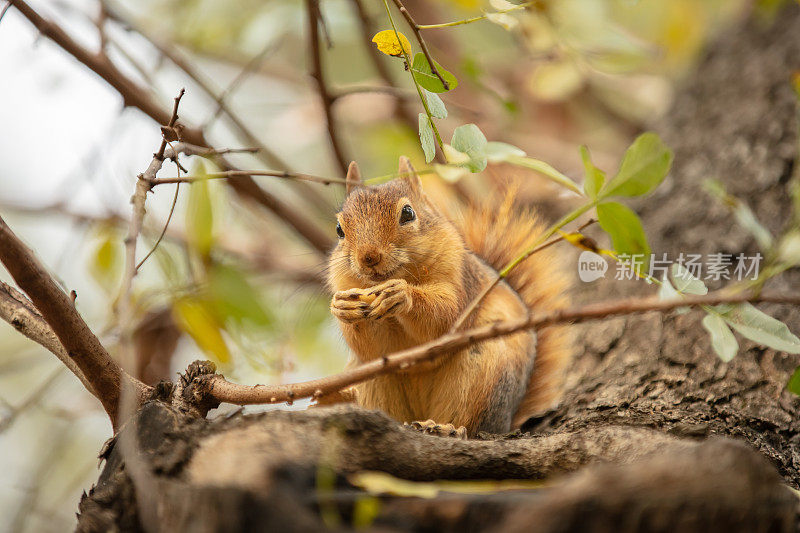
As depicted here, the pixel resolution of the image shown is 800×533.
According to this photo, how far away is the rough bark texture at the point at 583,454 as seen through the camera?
93cm

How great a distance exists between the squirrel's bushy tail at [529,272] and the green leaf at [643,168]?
39.8 inches

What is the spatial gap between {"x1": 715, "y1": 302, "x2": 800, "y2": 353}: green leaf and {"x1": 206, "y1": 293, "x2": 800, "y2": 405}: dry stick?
0.24 ft

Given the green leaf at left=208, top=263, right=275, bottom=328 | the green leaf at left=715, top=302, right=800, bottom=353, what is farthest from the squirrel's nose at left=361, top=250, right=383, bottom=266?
the green leaf at left=715, top=302, right=800, bottom=353

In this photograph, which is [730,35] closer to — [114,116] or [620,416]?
[620,416]

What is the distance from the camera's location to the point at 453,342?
1.27 m

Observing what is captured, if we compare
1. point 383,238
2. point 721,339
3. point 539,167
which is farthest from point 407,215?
point 721,339

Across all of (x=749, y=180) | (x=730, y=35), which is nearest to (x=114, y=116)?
(x=749, y=180)

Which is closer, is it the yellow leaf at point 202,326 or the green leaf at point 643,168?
the green leaf at point 643,168

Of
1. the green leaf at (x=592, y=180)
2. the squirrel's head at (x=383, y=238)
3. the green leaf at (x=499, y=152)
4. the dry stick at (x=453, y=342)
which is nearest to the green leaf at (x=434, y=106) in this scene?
the green leaf at (x=499, y=152)

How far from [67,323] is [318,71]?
4.26ft

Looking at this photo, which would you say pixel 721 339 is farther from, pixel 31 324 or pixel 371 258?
pixel 31 324

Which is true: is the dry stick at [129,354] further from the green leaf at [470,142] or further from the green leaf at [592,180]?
the green leaf at [592,180]

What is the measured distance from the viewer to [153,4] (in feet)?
14.8

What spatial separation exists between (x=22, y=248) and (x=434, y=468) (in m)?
0.81
